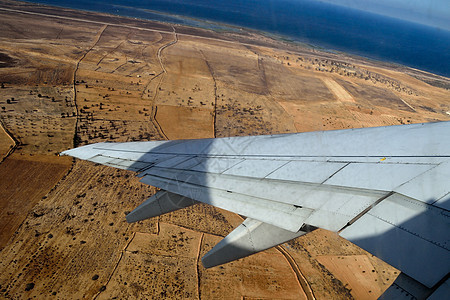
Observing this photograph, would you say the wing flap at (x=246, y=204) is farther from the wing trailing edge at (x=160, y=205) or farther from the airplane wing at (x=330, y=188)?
the wing trailing edge at (x=160, y=205)

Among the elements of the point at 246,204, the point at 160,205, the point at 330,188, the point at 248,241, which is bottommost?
the point at 160,205

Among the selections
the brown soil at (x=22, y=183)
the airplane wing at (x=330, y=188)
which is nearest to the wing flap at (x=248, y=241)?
the airplane wing at (x=330, y=188)

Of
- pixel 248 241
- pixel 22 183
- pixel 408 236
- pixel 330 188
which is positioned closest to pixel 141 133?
pixel 22 183

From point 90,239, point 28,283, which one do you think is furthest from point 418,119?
point 28,283

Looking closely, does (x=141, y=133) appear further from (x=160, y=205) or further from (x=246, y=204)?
(x=246, y=204)

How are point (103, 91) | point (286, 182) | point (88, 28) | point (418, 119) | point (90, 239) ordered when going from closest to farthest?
point (286, 182) < point (90, 239) < point (103, 91) < point (418, 119) < point (88, 28)

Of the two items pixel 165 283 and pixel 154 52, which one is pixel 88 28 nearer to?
pixel 154 52
